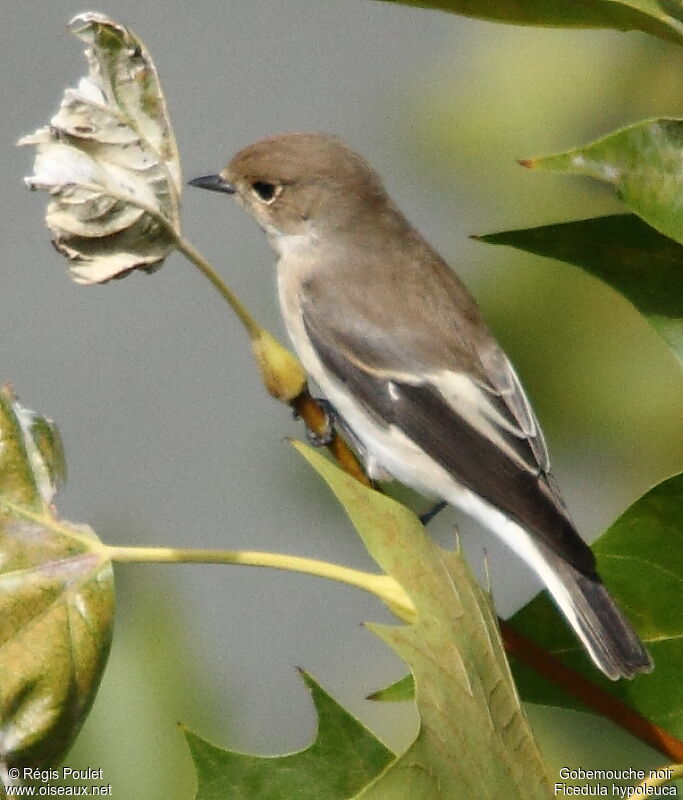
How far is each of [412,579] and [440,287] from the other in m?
1.35

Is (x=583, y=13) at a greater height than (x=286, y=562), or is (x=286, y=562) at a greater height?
(x=583, y=13)

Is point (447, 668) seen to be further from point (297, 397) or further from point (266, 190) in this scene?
point (266, 190)

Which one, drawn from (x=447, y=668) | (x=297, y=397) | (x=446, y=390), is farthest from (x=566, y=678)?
(x=446, y=390)

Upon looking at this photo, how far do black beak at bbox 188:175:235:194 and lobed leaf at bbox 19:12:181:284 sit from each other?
125cm

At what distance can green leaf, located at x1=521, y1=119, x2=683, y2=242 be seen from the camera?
1.34 metres

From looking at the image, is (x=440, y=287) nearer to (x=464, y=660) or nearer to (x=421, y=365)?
(x=421, y=365)

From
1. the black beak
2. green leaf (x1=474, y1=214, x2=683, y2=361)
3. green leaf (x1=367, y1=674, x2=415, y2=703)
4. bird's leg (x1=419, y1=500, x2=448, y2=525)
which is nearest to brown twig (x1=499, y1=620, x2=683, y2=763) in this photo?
green leaf (x1=367, y1=674, x2=415, y2=703)

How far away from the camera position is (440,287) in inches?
98.7

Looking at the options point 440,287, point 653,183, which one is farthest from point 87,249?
point 440,287

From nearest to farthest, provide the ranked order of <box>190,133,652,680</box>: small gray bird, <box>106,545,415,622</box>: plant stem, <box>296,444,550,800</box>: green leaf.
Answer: <box>296,444,550,800</box>: green leaf → <box>106,545,415,622</box>: plant stem → <box>190,133,652,680</box>: small gray bird

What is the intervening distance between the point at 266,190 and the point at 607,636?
1555mm

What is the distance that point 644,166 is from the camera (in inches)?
53.6

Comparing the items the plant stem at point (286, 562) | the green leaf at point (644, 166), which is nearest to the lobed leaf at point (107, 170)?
the plant stem at point (286, 562)

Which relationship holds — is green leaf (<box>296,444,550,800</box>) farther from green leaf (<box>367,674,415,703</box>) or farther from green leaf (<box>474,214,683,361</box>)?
green leaf (<box>474,214,683,361</box>)
